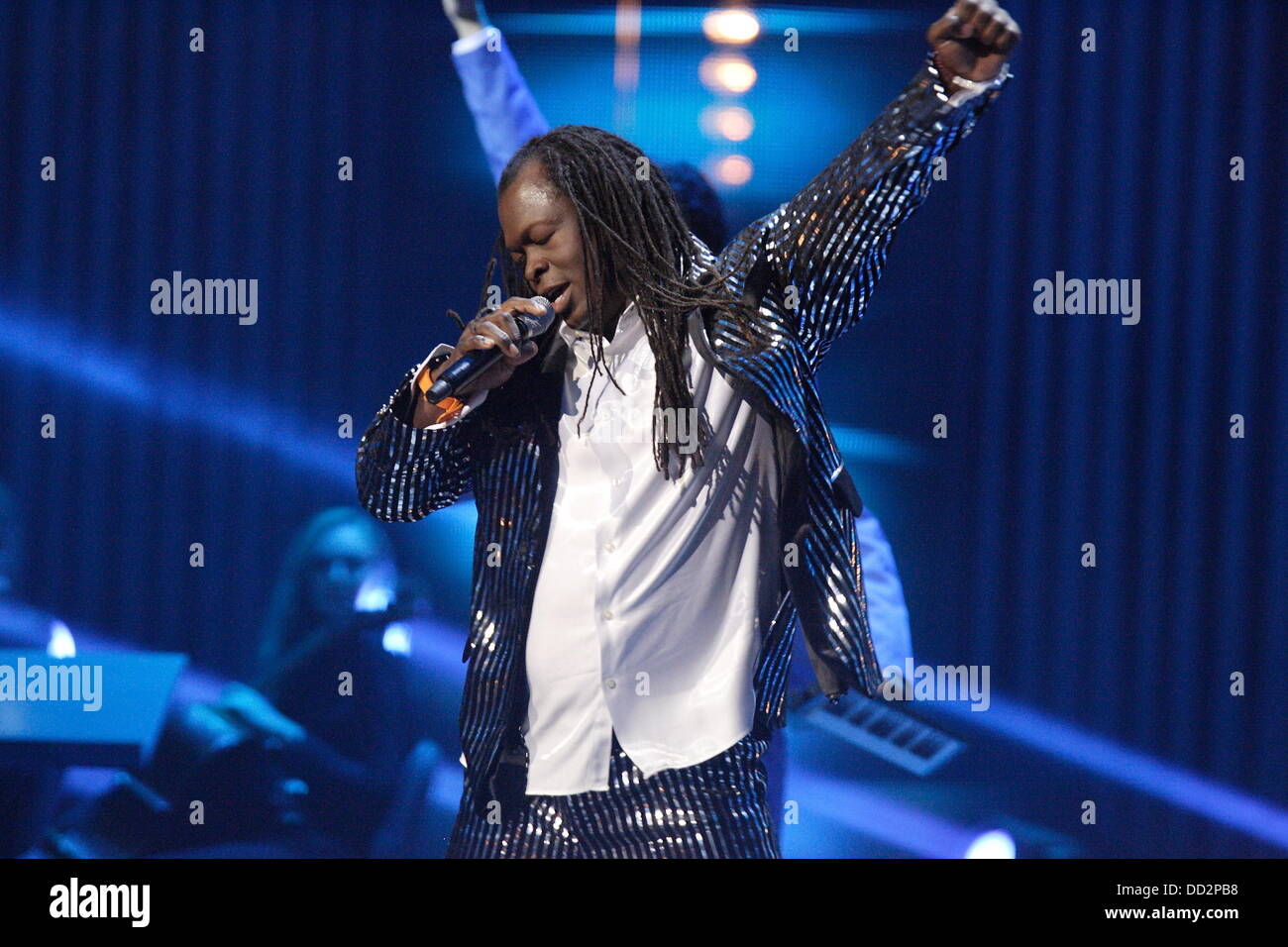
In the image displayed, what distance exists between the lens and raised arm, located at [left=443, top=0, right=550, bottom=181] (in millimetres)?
2641

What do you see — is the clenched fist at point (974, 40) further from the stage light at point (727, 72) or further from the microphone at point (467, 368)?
the stage light at point (727, 72)

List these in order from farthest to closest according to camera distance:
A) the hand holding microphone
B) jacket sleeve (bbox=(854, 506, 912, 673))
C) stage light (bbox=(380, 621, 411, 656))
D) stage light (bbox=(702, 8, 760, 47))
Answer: stage light (bbox=(380, 621, 411, 656)) → stage light (bbox=(702, 8, 760, 47)) → jacket sleeve (bbox=(854, 506, 912, 673)) → the hand holding microphone

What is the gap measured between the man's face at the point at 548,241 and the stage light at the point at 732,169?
3.93ft

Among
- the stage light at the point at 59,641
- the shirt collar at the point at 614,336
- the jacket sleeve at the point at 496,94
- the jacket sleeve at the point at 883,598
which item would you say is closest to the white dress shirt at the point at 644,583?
the shirt collar at the point at 614,336

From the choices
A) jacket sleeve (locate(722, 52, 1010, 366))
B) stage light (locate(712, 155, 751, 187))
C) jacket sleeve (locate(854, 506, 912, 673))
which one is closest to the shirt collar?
jacket sleeve (locate(722, 52, 1010, 366))

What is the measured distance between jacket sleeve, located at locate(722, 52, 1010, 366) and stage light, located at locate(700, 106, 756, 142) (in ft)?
3.85

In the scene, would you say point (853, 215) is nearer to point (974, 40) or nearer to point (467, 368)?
point (974, 40)

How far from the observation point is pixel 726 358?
5.08ft

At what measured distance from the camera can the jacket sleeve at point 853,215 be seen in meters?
1.54

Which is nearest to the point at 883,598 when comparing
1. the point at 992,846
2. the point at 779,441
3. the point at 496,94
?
the point at 992,846

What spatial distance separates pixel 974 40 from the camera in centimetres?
152

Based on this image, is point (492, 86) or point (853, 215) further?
point (492, 86)

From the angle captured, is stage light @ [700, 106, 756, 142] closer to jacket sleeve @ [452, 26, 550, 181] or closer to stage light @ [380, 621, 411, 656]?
jacket sleeve @ [452, 26, 550, 181]

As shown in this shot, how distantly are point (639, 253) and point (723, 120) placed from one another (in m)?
1.21
